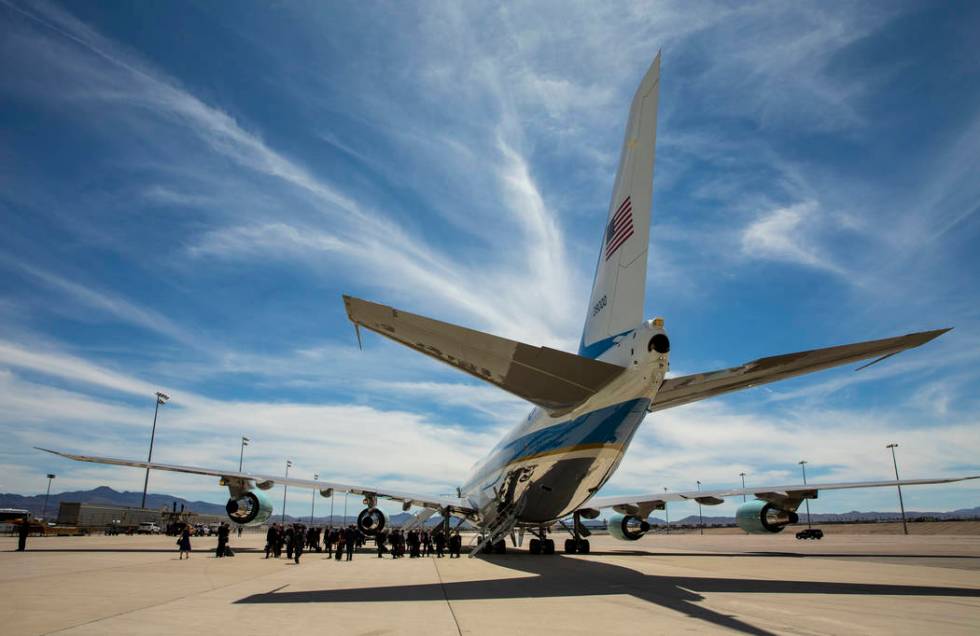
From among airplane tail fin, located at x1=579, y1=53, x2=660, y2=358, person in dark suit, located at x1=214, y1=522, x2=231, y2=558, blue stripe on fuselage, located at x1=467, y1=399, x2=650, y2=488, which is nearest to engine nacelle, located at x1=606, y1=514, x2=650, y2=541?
blue stripe on fuselage, located at x1=467, y1=399, x2=650, y2=488

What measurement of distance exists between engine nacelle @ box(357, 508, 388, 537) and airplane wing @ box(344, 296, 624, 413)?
1561cm

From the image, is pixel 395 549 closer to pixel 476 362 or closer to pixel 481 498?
pixel 481 498

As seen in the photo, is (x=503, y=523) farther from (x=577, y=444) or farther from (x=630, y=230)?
(x=630, y=230)

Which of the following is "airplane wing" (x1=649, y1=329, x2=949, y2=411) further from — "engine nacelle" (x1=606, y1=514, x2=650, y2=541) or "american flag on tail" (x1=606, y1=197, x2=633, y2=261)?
"engine nacelle" (x1=606, y1=514, x2=650, y2=541)

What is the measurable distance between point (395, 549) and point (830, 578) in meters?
15.6

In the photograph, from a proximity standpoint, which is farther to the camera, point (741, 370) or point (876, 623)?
point (741, 370)

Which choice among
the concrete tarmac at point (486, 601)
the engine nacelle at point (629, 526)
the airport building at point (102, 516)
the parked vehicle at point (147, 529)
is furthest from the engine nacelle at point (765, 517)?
the parked vehicle at point (147, 529)

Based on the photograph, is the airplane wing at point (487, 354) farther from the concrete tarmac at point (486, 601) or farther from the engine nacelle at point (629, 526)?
the engine nacelle at point (629, 526)

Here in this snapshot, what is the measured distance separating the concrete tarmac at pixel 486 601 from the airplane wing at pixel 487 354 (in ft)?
11.8

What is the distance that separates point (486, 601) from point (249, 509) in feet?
49.6

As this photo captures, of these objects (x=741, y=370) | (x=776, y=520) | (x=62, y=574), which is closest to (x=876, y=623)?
(x=741, y=370)

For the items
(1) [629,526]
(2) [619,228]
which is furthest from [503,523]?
(2) [619,228]

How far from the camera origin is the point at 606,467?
1477cm

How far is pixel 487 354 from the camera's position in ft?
30.2
